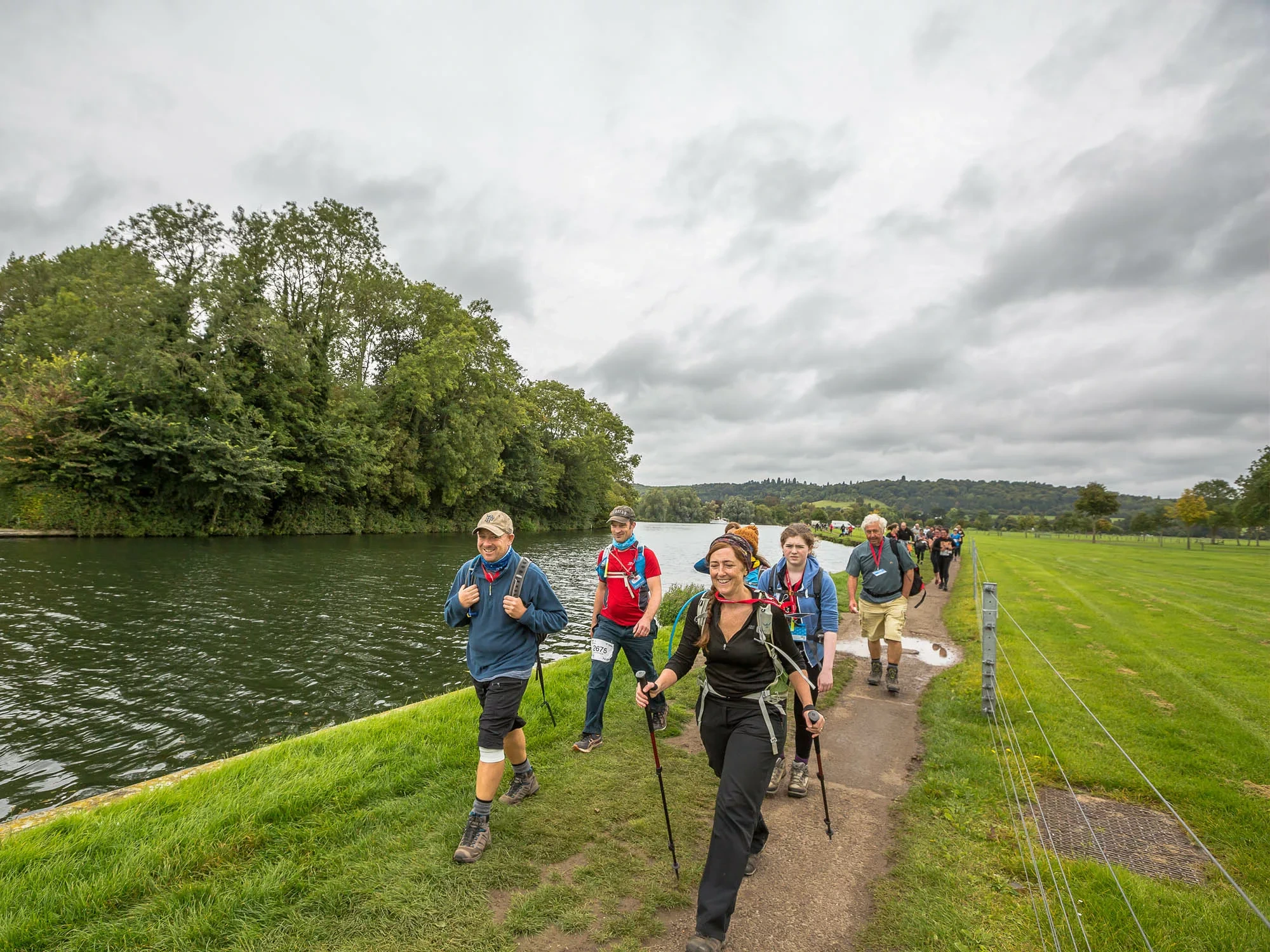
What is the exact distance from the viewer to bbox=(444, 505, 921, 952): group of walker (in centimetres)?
338

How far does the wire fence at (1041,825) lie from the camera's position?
10.9 ft

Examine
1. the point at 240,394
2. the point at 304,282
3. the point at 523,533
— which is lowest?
the point at 523,533

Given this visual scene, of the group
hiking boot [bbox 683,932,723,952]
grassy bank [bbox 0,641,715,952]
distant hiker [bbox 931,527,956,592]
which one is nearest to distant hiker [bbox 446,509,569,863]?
grassy bank [bbox 0,641,715,952]

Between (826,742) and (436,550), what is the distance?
27338 millimetres

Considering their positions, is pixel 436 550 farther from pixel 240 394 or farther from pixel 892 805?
pixel 892 805

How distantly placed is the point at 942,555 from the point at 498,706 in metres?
18.5

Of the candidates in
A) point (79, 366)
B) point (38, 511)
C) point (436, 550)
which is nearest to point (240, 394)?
point (79, 366)

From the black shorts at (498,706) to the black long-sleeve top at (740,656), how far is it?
4.52 ft

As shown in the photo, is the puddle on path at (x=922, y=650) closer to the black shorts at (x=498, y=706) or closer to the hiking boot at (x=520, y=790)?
the hiking boot at (x=520, y=790)

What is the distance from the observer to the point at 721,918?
3082 millimetres

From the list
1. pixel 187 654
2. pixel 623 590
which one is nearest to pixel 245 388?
pixel 187 654

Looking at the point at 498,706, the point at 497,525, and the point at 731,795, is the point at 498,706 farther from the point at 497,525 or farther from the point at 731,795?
the point at 731,795

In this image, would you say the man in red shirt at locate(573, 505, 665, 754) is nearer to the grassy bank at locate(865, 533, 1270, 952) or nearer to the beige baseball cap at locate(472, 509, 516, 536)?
the beige baseball cap at locate(472, 509, 516, 536)

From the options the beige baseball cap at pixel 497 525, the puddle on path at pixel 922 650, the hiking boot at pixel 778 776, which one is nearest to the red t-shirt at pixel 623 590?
the beige baseball cap at pixel 497 525
